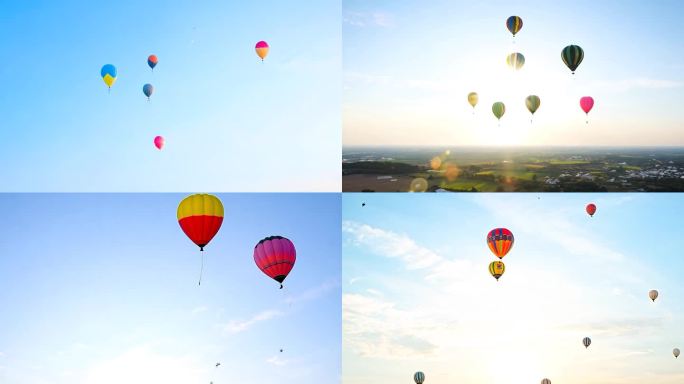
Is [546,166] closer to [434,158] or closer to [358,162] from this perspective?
[434,158]

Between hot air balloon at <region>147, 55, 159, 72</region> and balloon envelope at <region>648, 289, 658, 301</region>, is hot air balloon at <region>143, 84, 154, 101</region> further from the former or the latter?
balloon envelope at <region>648, 289, 658, 301</region>

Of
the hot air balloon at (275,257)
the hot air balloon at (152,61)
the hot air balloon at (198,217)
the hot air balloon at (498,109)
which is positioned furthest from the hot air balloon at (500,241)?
the hot air balloon at (152,61)

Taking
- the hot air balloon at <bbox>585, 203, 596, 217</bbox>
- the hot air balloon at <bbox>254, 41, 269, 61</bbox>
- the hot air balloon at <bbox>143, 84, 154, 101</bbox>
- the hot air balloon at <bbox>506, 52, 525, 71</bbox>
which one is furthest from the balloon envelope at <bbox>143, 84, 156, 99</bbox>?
the hot air balloon at <bbox>585, 203, 596, 217</bbox>

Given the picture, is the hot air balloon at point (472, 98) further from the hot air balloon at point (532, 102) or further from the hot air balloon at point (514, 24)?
the hot air balloon at point (514, 24)

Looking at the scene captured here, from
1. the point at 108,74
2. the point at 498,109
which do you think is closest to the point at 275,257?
the point at 108,74

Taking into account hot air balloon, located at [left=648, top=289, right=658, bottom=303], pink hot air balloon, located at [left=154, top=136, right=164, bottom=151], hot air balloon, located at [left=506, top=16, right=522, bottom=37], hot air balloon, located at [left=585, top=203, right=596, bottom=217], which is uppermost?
hot air balloon, located at [left=506, top=16, right=522, bottom=37]
